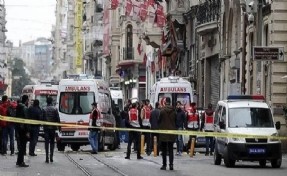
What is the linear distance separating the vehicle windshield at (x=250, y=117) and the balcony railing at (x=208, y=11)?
89.8 feet

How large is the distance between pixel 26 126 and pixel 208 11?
33.3 meters

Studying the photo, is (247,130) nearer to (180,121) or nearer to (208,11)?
(180,121)

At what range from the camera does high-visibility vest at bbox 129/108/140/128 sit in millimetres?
36787

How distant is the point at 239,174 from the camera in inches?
1078

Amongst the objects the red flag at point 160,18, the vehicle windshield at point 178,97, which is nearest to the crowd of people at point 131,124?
the vehicle windshield at point 178,97

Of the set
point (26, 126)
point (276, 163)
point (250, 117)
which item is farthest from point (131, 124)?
point (26, 126)

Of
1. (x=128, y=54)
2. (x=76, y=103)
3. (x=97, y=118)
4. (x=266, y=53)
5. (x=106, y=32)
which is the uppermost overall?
(x=106, y=32)

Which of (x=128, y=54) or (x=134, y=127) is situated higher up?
(x=128, y=54)

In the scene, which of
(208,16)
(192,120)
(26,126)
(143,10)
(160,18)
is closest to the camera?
(26,126)

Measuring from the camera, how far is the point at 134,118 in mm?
37250

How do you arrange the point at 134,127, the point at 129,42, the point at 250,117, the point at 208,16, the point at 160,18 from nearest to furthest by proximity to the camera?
the point at 250,117
the point at 134,127
the point at 208,16
the point at 160,18
the point at 129,42

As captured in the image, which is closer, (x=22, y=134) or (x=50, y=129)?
(x=22, y=134)

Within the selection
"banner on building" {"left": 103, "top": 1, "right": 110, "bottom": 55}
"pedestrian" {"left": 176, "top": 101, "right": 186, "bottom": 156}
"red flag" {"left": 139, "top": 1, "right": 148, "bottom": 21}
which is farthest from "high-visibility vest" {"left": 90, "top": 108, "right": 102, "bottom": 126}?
"banner on building" {"left": 103, "top": 1, "right": 110, "bottom": 55}

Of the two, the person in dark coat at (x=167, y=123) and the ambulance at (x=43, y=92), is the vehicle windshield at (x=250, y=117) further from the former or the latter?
the ambulance at (x=43, y=92)
